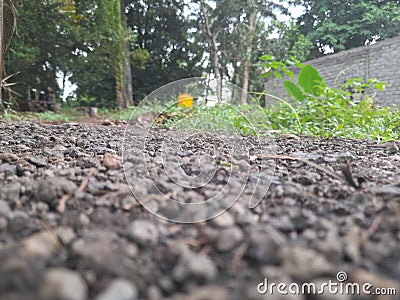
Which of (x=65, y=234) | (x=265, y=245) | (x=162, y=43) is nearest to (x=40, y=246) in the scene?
(x=65, y=234)

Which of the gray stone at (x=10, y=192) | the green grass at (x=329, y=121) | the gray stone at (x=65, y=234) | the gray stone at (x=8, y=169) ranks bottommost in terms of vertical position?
the gray stone at (x=65, y=234)

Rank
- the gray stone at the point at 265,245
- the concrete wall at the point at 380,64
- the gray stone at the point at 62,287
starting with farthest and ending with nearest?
the concrete wall at the point at 380,64 → the gray stone at the point at 265,245 → the gray stone at the point at 62,287

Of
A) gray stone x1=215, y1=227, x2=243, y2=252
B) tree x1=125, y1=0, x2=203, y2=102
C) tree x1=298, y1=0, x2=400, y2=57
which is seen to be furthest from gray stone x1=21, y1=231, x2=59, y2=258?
tree x1=298, y1=0, x2=400, y2=57

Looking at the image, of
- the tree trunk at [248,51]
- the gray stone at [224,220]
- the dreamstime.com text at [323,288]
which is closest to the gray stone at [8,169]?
the gray stone at [224,220]

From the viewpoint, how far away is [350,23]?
12828 millimetres

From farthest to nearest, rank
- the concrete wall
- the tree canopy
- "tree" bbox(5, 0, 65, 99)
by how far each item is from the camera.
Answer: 1. the concrete wall
2. the tree canopy
3. "tree" bbox(5, 0, 65, 99)

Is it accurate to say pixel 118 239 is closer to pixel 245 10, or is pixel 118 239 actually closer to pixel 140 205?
pixel 140 205

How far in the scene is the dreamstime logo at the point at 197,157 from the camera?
698 millimetres

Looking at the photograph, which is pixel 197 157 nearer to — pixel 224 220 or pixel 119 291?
pixel 224 220

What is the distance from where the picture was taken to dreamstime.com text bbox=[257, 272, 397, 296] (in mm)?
389

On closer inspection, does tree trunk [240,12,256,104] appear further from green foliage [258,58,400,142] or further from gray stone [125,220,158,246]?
gray stone [125,220,158,246]

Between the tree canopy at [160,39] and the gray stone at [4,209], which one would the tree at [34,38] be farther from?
the gray stone at [4,209]

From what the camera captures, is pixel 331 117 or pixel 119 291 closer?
pixel 119 291

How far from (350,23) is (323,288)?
579 inches
